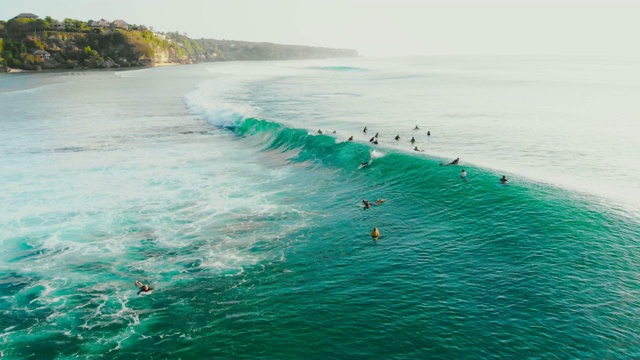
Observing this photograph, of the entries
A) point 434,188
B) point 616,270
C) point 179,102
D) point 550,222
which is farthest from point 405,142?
point 179,102

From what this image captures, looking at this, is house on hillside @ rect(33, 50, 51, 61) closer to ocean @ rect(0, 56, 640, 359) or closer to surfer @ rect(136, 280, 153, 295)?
ocean @ rect(0, 56, 640, 359)

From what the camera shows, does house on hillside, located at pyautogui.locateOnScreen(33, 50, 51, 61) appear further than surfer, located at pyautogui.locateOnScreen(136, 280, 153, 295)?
Yes

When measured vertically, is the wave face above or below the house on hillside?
below

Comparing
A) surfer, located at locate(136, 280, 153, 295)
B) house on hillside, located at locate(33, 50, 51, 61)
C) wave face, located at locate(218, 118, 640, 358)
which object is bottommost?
surfer, located at locate(136, 280, 153, 295)

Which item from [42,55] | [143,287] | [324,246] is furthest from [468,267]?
[42,55]

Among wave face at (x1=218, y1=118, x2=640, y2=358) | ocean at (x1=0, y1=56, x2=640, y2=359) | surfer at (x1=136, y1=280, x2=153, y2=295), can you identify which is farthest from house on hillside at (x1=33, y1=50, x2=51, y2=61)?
surfer at (x1=136, y1=280, x2=153, y2=295)

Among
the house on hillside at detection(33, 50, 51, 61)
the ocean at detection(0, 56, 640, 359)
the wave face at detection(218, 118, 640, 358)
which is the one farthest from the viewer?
the house on hillside at detection(33, 50, 51, 61)
